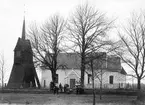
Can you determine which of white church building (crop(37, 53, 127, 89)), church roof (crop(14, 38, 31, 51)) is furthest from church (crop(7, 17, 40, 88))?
white church building (crop(37, 53, 127, 89))

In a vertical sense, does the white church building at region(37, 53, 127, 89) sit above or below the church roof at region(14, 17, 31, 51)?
below

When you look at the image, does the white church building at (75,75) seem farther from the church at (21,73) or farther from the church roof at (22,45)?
the church roof at (22,45)

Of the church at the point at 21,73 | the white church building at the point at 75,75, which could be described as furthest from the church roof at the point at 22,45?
the white church building at the point at 75,75

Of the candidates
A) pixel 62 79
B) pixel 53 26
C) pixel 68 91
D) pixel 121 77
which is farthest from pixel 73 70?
pixel 68 91

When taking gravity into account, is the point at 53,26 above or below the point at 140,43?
above

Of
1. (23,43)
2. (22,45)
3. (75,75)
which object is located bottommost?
(75,75)

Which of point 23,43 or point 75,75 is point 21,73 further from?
point 75,75

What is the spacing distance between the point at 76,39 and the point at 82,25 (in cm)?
215

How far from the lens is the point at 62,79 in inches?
2655

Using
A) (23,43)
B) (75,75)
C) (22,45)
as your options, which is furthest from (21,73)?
(75,75)

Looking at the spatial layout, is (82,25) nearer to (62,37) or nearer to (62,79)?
(62,37)

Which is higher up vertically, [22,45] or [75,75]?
[22,45]

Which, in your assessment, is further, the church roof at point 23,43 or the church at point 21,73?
the church at point 21,73

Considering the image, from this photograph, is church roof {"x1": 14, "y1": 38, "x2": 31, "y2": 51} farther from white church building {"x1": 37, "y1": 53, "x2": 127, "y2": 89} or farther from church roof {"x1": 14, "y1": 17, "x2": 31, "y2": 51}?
white church building {"x1": 37, "y1": 53, "x2": 127, "y2": 89}
